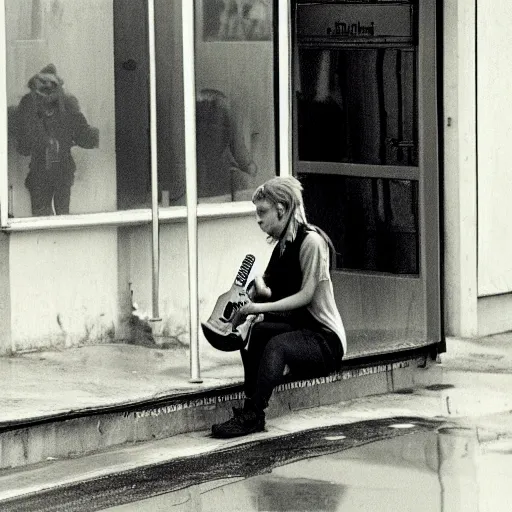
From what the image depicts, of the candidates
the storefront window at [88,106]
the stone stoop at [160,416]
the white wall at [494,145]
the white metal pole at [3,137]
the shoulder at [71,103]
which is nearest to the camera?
the stone stoop at [160,416]

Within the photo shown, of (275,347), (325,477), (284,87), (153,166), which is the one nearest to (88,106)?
(153,166)

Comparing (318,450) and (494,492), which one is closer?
(494,492)

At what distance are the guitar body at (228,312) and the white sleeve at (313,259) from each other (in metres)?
0.28

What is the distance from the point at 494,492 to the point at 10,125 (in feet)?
12.1

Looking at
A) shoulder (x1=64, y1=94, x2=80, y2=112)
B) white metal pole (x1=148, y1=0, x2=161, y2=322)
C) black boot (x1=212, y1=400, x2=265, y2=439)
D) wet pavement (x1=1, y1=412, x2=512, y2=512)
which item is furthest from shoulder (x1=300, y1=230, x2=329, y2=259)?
shoulder (x1=64, y1=94, x2=80, y2=112)

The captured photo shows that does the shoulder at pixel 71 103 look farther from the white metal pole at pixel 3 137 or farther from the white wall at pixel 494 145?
the white wall at pixel 494 145

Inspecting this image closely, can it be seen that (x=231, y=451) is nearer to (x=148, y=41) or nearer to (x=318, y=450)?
(x=318, y=450)

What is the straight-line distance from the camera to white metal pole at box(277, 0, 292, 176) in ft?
29.1

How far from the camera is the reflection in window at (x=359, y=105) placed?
9.48 metres

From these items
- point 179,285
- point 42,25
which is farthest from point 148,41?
point 179,285

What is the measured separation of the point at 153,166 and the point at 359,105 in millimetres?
1363

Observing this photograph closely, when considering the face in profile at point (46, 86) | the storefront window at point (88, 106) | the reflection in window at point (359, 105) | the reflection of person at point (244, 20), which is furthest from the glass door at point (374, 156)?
the face in profile at point (46, 86)

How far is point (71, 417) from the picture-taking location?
739cm

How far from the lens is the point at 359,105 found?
31.4 ft
